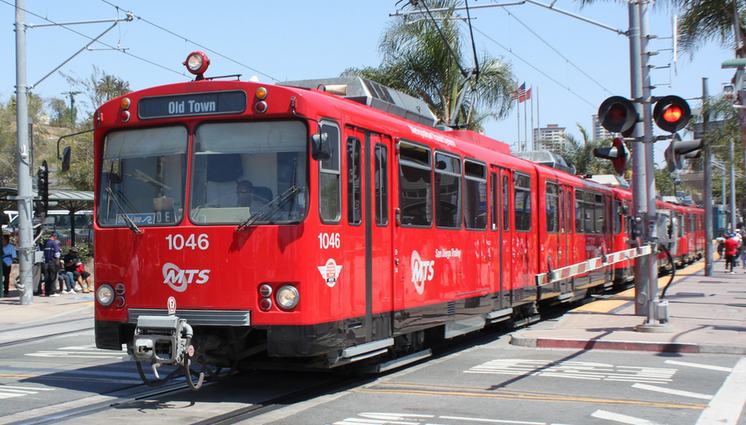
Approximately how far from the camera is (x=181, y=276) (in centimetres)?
934

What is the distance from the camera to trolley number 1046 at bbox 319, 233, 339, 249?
922 centimetres

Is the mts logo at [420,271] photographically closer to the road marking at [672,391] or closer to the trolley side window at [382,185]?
the trolley side window at [382,185]

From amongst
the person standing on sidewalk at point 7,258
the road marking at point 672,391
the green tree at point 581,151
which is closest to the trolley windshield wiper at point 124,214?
the road marking at point 672,391

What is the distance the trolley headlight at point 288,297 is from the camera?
899 cm

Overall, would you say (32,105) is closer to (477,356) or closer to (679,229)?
(679,229)

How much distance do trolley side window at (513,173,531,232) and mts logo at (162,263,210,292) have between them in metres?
7.81

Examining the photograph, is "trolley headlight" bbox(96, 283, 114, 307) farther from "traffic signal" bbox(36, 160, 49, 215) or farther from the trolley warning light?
"traffic signal" bbox(36, 160, 49, 215)

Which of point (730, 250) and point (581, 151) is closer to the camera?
point (730, 250)

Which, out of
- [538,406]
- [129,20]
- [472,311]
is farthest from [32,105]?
[538,406]

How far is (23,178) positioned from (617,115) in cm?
1550

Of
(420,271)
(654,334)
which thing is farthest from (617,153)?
(420,271)

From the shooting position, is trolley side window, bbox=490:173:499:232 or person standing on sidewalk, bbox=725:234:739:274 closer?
trolley side window, bbox=490:173:499:232

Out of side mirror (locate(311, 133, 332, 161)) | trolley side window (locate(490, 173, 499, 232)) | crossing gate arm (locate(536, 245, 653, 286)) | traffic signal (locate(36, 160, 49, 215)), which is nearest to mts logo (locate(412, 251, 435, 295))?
crossing gate arm (locate(536, 245, 653, 286))

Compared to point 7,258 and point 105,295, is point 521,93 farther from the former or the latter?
point 105,295
